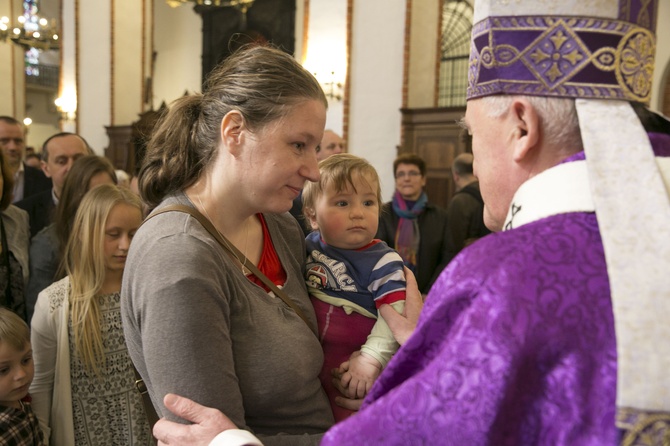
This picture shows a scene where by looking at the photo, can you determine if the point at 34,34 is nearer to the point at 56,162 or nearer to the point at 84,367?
the point at 56,162

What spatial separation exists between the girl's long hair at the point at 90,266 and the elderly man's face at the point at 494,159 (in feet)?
6.21

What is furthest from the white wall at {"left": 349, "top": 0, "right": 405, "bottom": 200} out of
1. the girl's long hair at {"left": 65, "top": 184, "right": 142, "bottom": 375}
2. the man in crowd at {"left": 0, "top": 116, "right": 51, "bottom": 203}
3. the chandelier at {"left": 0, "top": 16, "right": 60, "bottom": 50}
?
the chandelier at {"left": 0, "top": 16, "right": 60, "bottom": 50}

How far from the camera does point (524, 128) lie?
1.12m

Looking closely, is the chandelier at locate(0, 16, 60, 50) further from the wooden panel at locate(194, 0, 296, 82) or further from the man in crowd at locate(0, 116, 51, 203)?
the man in crowd at locate(0, 116, 51, 203)

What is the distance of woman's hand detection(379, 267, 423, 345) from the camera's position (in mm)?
1884

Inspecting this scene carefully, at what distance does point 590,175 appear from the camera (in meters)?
0.99

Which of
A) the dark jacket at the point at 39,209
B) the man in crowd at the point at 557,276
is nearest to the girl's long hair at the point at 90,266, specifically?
the dark jacket at the point at 39,209

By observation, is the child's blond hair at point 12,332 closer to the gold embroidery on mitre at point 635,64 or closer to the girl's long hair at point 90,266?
the girl's long hair at point 90,266

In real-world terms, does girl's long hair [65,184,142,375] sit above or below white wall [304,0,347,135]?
below

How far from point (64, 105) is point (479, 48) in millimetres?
13929


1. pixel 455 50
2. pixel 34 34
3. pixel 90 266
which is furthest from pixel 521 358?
pixel 455 50

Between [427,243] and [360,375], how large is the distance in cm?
299

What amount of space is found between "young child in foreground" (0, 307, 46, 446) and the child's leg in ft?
4.03

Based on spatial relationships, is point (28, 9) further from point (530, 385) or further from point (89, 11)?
point (530, 385)
